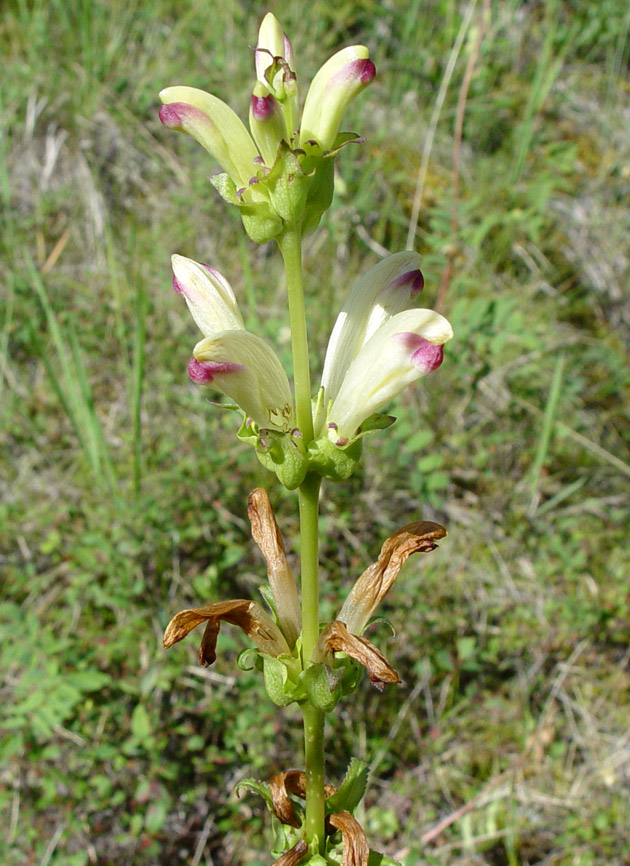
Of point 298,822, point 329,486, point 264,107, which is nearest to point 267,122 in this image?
point 264,107

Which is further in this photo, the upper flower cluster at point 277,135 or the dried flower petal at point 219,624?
the dried flower petal at point 219,624

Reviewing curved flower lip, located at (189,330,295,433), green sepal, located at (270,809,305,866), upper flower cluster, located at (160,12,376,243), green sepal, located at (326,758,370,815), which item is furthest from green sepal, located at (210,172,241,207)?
green sepal, located at (270,809,305,866)

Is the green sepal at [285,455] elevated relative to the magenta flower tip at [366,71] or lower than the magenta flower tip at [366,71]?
lower

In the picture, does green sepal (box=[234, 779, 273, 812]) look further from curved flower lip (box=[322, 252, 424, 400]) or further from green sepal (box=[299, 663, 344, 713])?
curved flower lip (box=[322, 252, 424, 400])

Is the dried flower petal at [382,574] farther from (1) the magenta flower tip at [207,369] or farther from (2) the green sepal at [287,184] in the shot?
(2) the green sepal at [287,184]

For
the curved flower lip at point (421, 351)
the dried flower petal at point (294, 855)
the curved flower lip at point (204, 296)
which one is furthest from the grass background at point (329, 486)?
the curved flower lip at point (421, 351)

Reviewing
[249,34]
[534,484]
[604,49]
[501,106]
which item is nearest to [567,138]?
[501,106]
